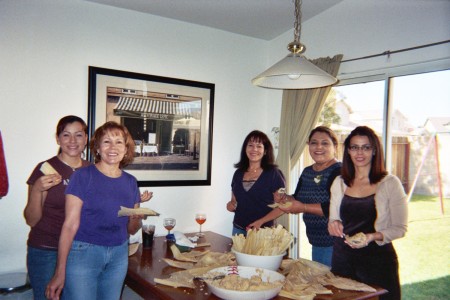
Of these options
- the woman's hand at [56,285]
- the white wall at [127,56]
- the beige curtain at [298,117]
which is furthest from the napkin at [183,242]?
the beige curtain at [298,117]

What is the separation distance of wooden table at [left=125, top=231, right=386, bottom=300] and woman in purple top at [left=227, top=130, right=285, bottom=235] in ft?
0.84

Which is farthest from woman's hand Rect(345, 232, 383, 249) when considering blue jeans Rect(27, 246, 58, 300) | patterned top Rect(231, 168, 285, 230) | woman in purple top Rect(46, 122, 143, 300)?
blue jeans Rect(27, 246, 58, 300)

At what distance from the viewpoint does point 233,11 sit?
329 centimetres

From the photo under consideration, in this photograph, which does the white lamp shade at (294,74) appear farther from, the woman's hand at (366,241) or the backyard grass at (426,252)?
the backyard grass at (426,252)

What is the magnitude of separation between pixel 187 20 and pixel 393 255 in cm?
275

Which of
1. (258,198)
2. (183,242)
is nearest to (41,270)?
(183,242)

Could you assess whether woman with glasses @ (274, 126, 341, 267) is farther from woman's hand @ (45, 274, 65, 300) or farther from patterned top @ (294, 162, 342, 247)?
woman's hand @ (45, 274, 65, 300)

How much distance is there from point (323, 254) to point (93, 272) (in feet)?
4.62

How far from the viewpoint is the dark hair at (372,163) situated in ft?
6.45

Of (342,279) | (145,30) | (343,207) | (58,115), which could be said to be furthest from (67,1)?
A: (342,279)

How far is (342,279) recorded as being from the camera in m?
1.71

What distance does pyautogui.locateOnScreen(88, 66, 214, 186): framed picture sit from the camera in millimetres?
3156

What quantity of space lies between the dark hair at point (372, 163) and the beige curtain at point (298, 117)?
120 centimetres

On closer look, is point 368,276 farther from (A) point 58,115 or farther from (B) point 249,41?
(B) point 249,41
